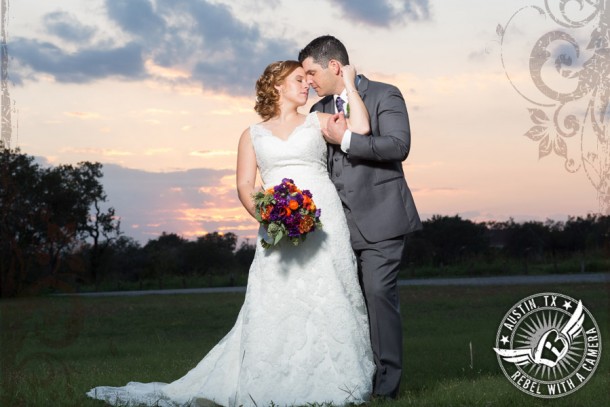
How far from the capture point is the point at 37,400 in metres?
7.46

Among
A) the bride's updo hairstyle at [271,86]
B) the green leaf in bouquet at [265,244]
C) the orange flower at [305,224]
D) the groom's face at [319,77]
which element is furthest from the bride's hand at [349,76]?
the green leaf in bouquet at [265,244]

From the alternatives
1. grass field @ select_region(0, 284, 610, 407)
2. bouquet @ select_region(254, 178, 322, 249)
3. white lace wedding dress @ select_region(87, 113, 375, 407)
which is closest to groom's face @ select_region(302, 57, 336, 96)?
white lace wedding dress @ select_region(87, 113, 375, 407)

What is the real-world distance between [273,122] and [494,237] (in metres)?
33.2

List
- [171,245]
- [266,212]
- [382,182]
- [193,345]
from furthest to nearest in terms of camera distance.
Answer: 1. [171,245]
2. [193,345]
3. [382,182]
4. [266,212]

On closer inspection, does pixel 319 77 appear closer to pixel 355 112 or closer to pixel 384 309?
pixel 355 112

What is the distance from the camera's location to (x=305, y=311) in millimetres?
6562

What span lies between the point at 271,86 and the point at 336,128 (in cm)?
74

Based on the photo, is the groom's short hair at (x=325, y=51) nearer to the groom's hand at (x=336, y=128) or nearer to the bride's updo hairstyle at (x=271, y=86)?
the bride's updo hairstyle at (x=271, y=86)

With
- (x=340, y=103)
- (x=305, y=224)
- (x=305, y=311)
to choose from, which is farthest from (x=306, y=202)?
(x=340, y=103)

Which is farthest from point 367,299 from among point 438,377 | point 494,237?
point 494,237

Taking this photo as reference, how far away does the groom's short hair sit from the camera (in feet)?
21.9

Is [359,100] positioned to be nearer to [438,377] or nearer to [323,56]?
[323,56]

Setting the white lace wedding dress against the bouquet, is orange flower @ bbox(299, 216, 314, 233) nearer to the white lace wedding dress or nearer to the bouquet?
the bouquet

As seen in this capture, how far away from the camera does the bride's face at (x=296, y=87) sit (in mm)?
6777
